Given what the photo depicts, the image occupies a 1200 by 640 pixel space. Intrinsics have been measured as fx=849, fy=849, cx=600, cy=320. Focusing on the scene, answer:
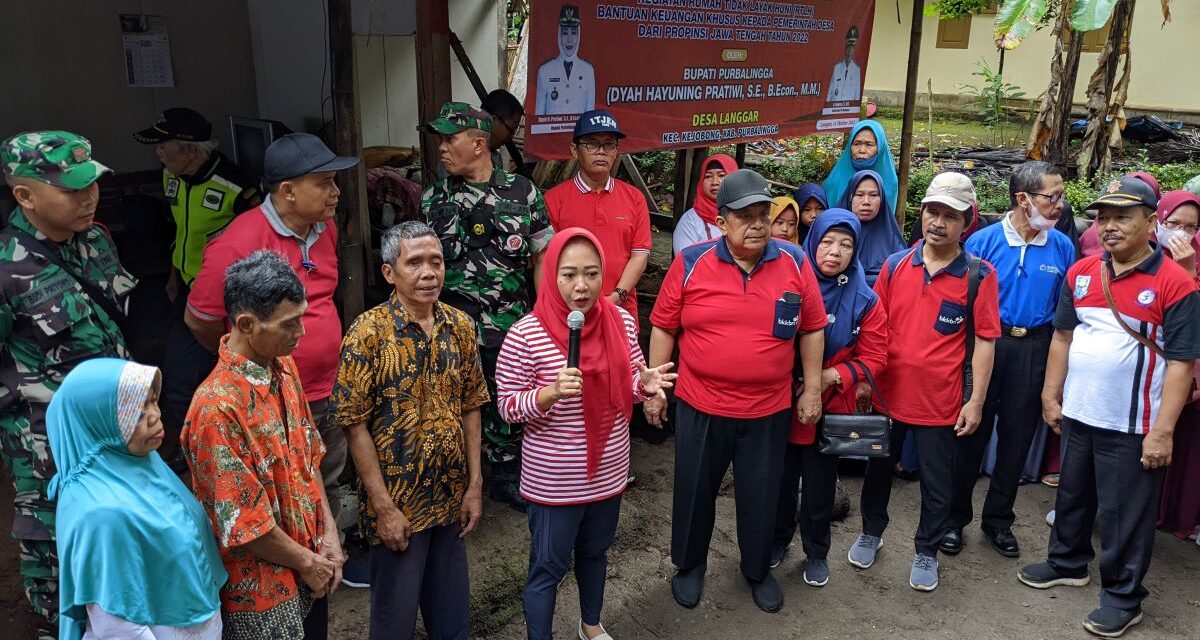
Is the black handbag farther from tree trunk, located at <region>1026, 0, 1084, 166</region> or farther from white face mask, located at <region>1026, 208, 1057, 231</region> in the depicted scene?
tree trunk, located at <region>1026, 0, 1084, 166</region>

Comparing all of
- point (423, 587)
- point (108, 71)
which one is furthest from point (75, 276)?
point (108, 71)

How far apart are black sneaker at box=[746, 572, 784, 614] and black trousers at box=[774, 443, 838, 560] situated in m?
0.29

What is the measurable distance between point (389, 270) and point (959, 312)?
265 cm

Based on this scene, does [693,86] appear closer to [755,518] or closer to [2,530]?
[755,518]

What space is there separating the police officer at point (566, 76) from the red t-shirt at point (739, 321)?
4.34ft

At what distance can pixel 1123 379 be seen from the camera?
380 cm

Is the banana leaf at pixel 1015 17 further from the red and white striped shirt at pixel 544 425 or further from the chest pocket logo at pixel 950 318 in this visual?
the red and white striped shirt at pixel 544 425

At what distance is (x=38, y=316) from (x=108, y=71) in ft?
12.7

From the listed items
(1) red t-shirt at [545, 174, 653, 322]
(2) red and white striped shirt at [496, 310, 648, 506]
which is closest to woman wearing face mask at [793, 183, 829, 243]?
(1) red t-shirt at [545, 174, 653, 322]

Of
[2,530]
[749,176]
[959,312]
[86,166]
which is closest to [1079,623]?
[959,312]

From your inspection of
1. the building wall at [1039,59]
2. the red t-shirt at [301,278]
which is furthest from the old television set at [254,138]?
the building wall at [1039,59]

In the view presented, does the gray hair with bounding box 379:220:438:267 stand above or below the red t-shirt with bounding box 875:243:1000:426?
above

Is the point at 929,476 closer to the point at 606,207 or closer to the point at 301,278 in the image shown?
the point at 606,207

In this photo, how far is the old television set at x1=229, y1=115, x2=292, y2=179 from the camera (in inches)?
203
